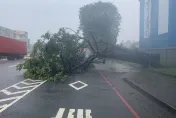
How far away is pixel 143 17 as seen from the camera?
3878 cm

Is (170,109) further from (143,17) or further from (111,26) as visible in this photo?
(111,26)

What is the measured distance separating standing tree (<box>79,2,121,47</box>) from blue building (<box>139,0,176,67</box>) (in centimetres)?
1429

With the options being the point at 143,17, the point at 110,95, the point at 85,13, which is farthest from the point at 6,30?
the point at 110,95

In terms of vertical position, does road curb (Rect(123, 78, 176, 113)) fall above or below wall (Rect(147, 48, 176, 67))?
below

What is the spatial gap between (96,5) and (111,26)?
21.4 feet

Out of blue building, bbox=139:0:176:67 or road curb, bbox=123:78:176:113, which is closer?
road curb, bbox=123:78:176:113

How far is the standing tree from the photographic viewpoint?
174 ft

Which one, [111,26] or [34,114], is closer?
[34,114]

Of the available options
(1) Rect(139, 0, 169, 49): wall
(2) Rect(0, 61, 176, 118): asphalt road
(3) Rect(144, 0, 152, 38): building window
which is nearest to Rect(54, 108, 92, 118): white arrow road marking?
(2) Rect(0, 61, 176, 118): asphalt road

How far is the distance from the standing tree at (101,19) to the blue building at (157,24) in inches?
541

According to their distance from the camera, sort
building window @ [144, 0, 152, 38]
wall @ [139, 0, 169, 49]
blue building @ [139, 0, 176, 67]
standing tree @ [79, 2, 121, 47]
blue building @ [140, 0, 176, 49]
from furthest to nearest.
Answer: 1. standing tree @ [79, 2, 121, 47]
2. building window @ [144, 0, 152, 38]
3. wall @ [139, 0, 169, 49]
4. blue building @ [140, 0, 176, 49]
5. blue building @ [139, 0, 176, 67]

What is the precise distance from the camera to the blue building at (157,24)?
25375 mm

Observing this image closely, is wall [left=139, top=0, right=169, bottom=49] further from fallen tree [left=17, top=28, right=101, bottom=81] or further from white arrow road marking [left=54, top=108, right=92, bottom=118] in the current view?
white arrow road marking [left=54, top=108, right=92, bottom=118]

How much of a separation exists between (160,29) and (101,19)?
26.0 m
